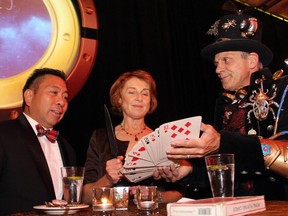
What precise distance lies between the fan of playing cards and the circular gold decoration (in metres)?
1.39

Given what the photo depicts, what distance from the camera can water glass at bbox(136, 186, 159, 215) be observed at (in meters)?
1.28

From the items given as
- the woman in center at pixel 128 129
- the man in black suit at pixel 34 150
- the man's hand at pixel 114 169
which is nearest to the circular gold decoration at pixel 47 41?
the man in black suit at pixel 34 150

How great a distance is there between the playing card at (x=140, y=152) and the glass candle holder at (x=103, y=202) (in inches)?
10.9

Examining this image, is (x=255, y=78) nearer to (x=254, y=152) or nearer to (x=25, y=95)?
(x=254, y=152)

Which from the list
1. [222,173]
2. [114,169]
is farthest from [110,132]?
[222,173]

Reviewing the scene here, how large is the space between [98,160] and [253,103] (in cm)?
103

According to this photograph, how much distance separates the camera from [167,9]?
372 centimetres

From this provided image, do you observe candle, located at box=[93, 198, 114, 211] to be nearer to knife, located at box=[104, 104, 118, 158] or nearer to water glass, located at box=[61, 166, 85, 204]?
water glass, located at box=[61, 166, 85, 204]

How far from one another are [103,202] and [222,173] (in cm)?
43

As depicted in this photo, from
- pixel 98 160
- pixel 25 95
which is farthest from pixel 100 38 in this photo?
pixel 98 160

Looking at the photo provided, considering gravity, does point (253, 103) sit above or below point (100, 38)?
below

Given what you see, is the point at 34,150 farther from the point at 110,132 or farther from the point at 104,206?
the point at 104,206

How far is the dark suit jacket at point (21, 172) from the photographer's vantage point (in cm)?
190

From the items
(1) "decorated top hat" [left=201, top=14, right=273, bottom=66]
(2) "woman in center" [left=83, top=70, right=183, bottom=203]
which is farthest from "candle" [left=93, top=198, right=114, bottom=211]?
(1) "decorated top hat" [left=201, top=14, right=273, bottom=66]
